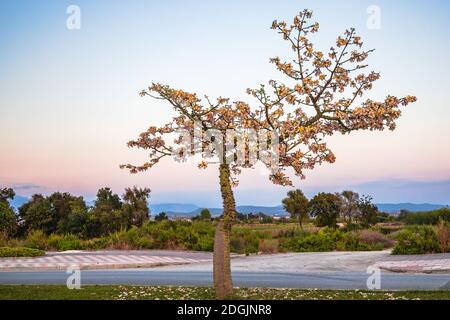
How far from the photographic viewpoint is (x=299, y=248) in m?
28.8

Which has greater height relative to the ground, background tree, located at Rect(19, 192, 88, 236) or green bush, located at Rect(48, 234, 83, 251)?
background tree, located at Rect(19, 192, 88, 236)

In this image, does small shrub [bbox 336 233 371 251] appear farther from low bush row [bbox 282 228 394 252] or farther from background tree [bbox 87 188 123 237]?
background tree [bbox 87 188 123 237]

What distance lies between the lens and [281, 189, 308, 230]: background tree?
51.0 meters

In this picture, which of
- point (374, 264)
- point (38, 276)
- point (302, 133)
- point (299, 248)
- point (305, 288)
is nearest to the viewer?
point (302, 133)

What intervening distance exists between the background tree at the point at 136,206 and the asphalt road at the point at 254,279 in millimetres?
23017

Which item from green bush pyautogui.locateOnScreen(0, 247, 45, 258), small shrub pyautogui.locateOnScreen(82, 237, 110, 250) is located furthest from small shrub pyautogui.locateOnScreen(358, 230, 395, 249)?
green bush pyautogui.locateOnScreen(0, 247, 45, 258)

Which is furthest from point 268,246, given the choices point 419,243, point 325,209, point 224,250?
point 325,209

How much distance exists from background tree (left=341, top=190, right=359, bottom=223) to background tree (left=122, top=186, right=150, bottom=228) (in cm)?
1861

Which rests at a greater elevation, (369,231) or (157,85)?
(157,85)

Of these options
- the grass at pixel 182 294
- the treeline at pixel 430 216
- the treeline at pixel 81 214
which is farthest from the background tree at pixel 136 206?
the grass at pixel 182 294

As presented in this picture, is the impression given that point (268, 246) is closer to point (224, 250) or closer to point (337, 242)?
point (337, 242)

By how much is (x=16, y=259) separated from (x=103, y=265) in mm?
5119
